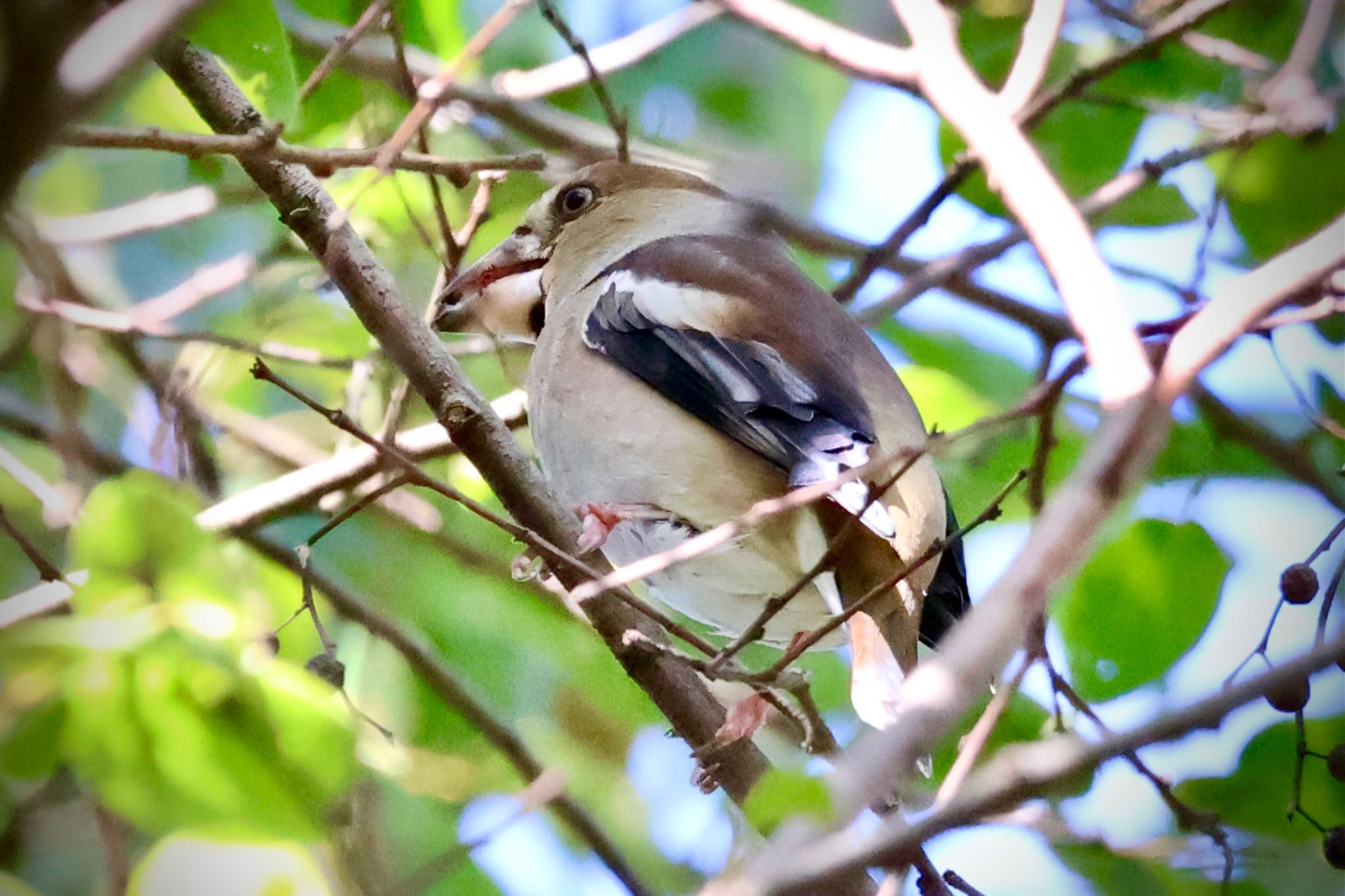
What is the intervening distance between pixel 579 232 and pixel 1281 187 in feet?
4.17

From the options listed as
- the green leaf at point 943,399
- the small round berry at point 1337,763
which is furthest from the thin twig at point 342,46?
the small round berry at point 1337,763

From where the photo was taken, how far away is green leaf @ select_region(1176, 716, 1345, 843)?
5.95ft

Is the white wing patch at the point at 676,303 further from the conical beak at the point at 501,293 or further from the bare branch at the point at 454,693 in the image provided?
the bare branch at the point at 454,693

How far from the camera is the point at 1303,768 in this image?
5.87 feet

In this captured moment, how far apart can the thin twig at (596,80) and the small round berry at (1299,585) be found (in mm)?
1239

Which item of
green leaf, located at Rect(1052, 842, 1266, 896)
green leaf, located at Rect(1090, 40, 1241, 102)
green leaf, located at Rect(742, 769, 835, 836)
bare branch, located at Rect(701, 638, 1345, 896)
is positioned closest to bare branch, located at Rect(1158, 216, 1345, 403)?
bare branch, located at Rect(701, 638, 1345, 896)

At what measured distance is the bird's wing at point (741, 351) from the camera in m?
1.97

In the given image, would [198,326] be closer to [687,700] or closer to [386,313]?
[386,313]

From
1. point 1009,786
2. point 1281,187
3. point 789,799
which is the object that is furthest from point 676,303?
point 1009,786

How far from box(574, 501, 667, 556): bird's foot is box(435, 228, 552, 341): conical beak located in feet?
1.80

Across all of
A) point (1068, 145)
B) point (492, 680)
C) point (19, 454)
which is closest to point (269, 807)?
point (19, 454)

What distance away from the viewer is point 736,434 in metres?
2.04

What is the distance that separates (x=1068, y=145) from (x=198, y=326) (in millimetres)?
1503

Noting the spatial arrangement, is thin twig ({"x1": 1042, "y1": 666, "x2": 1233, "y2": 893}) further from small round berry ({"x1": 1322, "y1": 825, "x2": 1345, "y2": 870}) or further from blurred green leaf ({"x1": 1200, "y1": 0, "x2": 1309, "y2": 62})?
blurred green leaf ({"x1": 1200, "y1": 0, "x2": 1309, "y2": 62})
